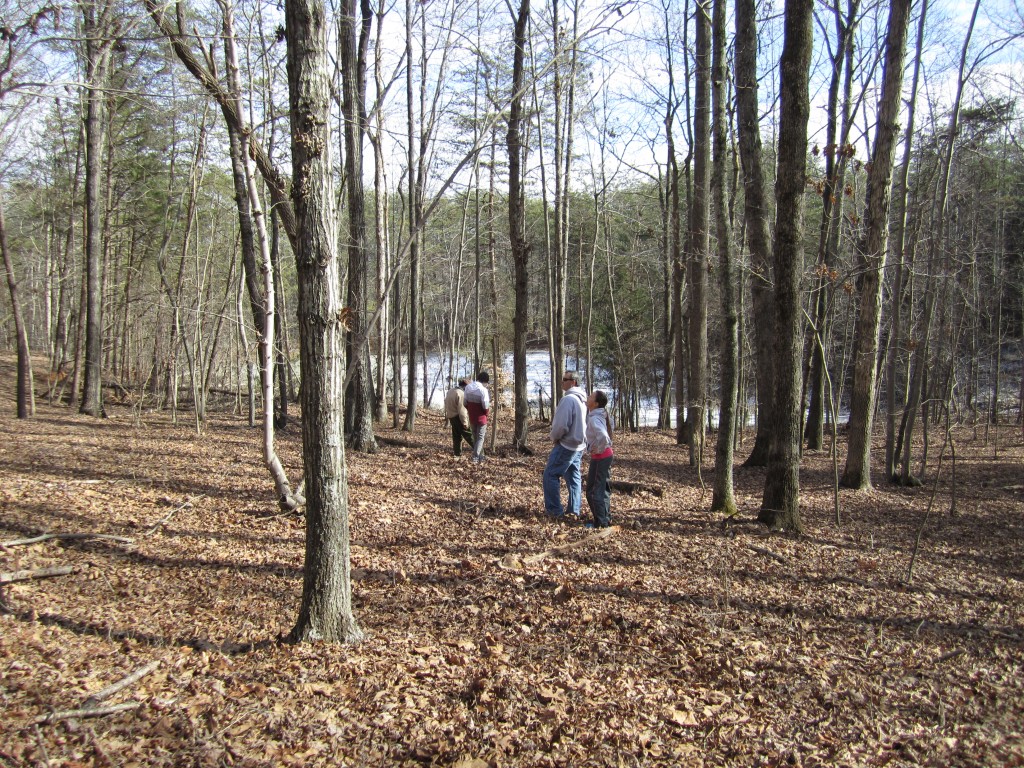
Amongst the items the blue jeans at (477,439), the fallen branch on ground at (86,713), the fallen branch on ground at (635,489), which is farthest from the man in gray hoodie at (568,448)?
the fallen branch on ground at (86,713)

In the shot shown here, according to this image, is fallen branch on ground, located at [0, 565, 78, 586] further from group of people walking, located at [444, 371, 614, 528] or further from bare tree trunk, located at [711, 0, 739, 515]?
bare tree trunk, located at [711, 0, 739, 515]

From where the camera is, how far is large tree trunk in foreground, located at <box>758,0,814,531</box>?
7.34 m

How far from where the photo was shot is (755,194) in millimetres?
10484

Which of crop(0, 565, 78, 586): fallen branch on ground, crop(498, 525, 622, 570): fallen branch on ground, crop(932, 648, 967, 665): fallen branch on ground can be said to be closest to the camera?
crop(932, 648, 967, 665): fallen branch on ground

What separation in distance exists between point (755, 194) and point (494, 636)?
346 inches

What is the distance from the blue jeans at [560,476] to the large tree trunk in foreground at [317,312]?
4283 mm

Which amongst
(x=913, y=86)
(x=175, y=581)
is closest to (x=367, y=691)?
(x=175, y=581)

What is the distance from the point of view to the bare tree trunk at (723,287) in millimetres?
8023

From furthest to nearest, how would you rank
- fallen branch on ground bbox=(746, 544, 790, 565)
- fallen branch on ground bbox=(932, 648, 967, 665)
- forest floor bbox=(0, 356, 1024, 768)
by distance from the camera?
fallen branch on ground bbox=(746, 544, 790, 565) < fallen branch on ground bbox=(932, 648, 967, 665) < forest floor bbox=(0, 356, 1024, 768)

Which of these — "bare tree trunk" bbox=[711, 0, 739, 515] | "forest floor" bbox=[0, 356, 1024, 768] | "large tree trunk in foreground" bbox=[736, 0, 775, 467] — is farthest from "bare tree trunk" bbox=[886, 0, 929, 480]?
"bare tree trunk" bbox=[711, 0, 739, 515]

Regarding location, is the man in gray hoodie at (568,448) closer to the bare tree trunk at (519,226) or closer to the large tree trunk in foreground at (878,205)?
the bare tree trunk at (519,226)

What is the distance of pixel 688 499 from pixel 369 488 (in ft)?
16.3

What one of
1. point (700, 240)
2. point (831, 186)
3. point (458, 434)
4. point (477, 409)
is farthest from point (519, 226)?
point (831, 186)

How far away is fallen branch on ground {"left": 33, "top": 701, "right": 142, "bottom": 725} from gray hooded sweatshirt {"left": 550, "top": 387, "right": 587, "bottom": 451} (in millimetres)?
5280
